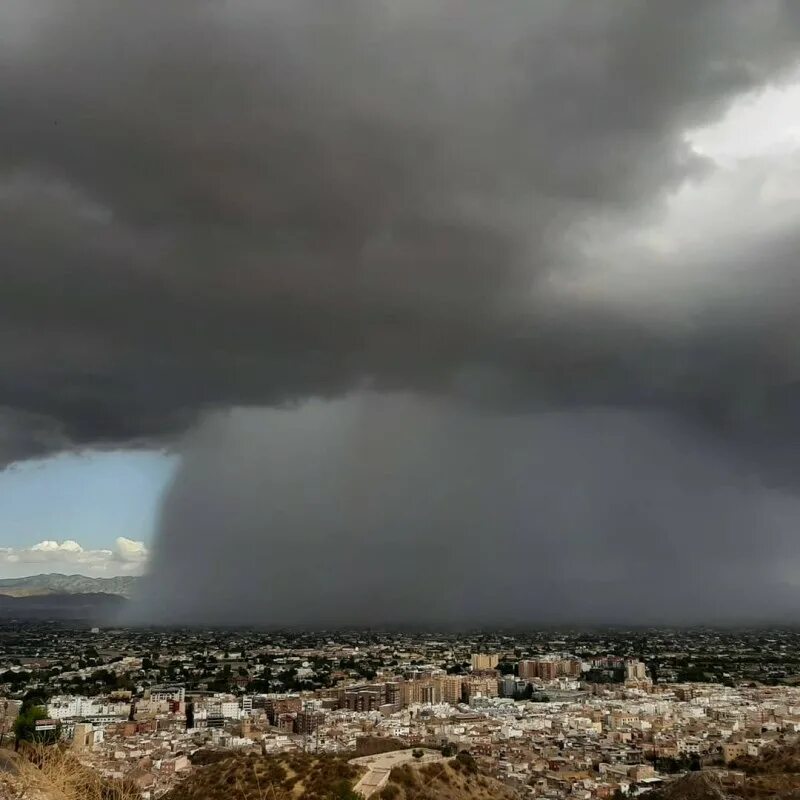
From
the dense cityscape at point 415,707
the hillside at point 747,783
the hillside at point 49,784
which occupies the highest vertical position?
the hillside at point 49,784

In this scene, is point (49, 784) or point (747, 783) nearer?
point (49, 784)

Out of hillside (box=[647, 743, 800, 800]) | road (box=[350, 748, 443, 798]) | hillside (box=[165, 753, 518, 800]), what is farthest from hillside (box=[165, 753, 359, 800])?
hillside (box=[647, 743, 800, 800])

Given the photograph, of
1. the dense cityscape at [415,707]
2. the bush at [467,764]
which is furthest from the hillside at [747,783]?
the bush at [467,764]

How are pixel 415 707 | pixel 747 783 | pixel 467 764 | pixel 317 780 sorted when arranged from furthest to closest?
pixel 415 707, pixel 467 764, pixel 747 783, pixel 317 780

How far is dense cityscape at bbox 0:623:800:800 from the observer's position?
1639 inches

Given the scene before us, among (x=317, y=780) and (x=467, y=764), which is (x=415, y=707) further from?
(x=317, y=780)

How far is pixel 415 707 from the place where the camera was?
65.0 m

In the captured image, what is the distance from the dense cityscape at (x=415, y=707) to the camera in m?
41.6

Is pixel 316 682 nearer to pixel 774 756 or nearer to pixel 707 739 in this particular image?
pixel 707 739

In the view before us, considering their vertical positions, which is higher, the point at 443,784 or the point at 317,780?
the point at 317,780

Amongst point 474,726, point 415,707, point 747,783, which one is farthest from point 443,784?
point 415,707

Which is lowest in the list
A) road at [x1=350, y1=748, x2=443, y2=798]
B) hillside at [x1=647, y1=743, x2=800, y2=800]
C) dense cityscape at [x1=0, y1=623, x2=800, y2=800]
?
dense cityscape at [x1=0, y1=623, x2=800, y2=800]

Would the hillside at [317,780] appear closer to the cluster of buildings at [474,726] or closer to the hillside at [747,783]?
the cluster of buildings at [474,726]

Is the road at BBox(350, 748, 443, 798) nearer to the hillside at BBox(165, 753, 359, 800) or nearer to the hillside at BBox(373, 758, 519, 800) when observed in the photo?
the hillside at BBox(373, 758, 519, 800)
